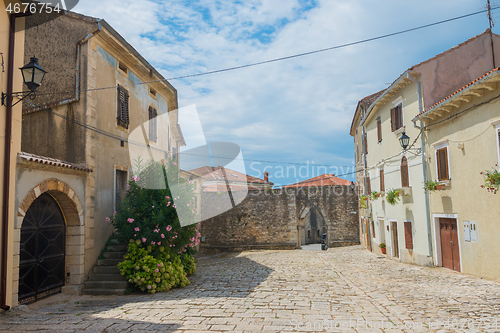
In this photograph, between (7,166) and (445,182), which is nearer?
(7,166)

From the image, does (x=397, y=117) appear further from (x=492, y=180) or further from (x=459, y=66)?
(x=492, y=180)

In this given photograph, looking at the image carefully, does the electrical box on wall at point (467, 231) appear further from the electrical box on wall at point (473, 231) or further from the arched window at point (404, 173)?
the arched window at point (404, 173)

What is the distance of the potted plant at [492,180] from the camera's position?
8.28 metres

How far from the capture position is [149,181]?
10086mm

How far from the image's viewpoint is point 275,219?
24.0m

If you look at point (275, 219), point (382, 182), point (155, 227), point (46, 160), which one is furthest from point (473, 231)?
point (275, 219)

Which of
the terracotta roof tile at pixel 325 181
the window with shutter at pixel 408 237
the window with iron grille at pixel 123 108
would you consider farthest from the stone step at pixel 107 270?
the terracotta roof tile at pixel 325 181

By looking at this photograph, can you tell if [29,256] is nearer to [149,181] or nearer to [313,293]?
[149,181]

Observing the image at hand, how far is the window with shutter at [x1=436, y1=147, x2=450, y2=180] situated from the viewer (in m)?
11.1

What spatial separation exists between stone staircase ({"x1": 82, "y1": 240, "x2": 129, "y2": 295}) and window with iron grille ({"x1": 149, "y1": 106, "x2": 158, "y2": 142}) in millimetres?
4910

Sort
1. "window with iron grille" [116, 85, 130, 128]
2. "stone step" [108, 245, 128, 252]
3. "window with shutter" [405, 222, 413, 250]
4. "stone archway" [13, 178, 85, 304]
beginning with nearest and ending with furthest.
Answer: "stone archway" [13, 178, 85, 304], "stone step" [108, 245, 128, 252], "window with iron grille" [116, 85, 130, 128], "window with shutter" [405, 222, 413, 250]

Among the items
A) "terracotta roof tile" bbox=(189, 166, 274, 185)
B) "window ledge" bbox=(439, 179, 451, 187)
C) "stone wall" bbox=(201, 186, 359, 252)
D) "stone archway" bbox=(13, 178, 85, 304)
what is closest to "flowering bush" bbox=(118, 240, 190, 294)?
"stone archway" bbox=(13, 178, 85, 304)

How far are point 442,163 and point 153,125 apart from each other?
10237 millimetres

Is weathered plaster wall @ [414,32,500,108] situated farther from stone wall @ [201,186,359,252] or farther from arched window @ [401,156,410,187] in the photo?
stone wall @ [201,186,359,252]
